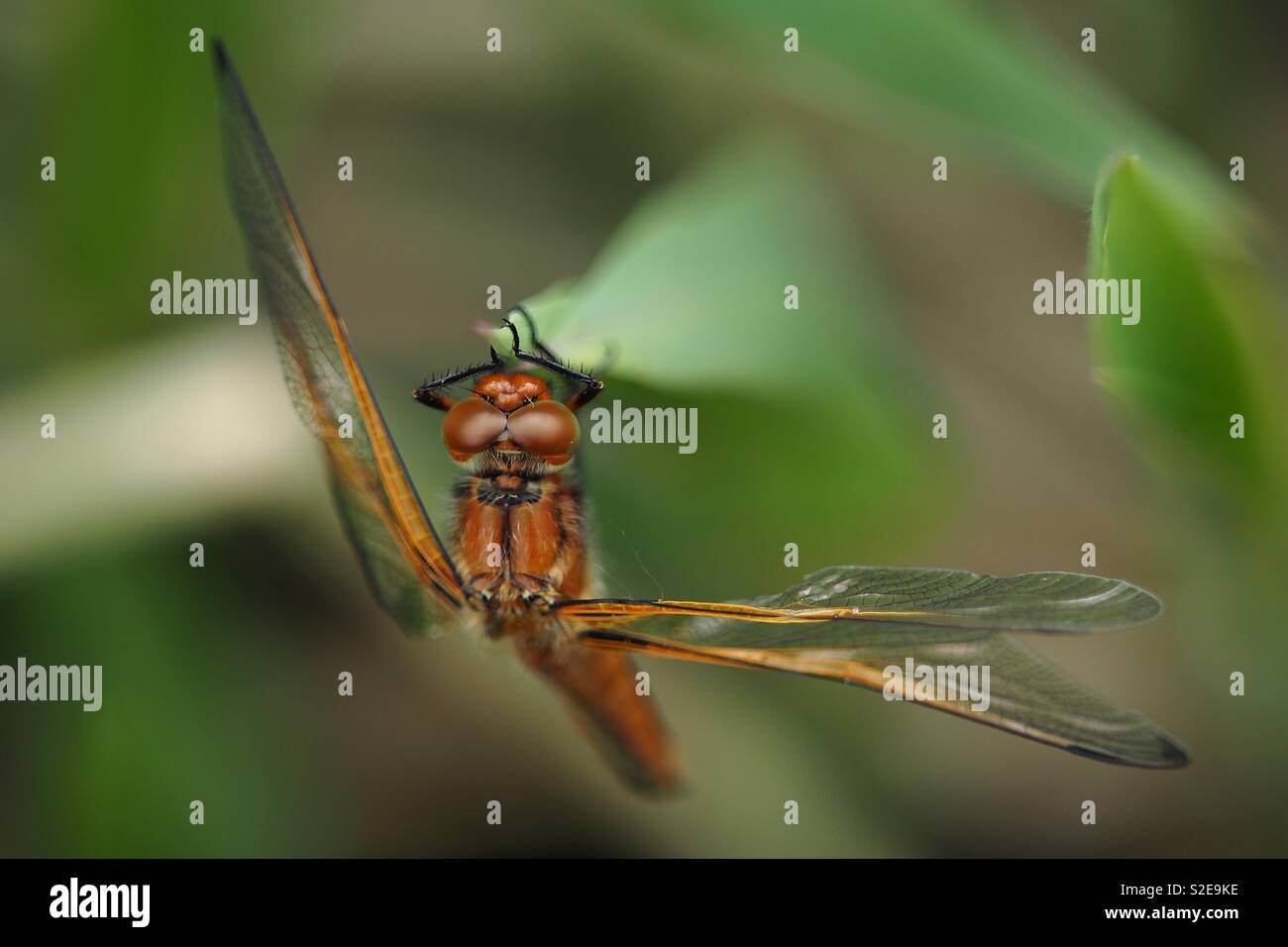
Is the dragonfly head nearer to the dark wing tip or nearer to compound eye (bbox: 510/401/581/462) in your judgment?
compound eye (bbox: 510/401/581/462)

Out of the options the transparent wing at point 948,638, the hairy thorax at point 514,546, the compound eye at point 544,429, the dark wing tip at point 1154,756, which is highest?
the compound eye at point 544,429

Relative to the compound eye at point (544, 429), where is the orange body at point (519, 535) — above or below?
below

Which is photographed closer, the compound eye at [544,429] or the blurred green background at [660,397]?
the compound eye at [544,429]

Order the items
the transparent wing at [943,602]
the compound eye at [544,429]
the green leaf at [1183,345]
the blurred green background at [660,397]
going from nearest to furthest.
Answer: the transparent wing at [943,602], the green leaf at [1183,345], the compound eye at [544,429], the blurred green background at [660,397]

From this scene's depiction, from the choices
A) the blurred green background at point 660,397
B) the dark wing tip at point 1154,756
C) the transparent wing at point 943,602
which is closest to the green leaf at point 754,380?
the blurred green background at point 660,397

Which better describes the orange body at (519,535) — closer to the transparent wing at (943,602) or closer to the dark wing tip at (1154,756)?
the transparent wing at (943,602)

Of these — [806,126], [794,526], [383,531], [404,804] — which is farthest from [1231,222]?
[404,804]

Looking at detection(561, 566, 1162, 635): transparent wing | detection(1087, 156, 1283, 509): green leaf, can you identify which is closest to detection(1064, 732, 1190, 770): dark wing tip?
detection(561, 566, 1162, 635): transparent wing
